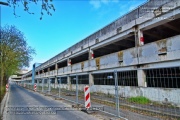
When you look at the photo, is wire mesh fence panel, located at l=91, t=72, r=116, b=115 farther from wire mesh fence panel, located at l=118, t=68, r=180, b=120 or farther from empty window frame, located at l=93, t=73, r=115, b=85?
wire mesh fence panel, located at l=118, t=68, r=180, b=120

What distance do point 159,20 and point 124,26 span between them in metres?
3.65

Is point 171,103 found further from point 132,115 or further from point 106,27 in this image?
point 106,27

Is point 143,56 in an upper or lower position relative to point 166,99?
upper

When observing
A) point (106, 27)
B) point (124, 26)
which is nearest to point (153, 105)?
point (124, 26)

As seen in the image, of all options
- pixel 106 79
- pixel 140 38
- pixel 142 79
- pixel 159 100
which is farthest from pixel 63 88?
pixel 159 100

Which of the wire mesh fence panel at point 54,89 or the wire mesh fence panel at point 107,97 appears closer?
the wire mesh fence panel at point 107,97

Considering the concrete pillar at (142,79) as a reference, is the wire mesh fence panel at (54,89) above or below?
below

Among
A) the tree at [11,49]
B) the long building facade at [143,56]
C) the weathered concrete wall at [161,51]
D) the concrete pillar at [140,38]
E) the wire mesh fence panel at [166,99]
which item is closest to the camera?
the wire mesh fence panel at [166,99]

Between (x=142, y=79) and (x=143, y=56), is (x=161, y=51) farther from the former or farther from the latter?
(x=142, y=79)

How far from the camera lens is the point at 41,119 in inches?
269

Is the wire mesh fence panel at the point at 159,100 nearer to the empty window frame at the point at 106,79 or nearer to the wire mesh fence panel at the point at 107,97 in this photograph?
the wire mesh fence panel at the point at 107,97

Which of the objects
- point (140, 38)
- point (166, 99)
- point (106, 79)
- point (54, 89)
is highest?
point (140, 38)

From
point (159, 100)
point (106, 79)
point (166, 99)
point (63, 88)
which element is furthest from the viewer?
point (63, 88)

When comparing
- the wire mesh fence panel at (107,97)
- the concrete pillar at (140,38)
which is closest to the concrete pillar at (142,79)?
the wire mesh fence panel at (107,97)
